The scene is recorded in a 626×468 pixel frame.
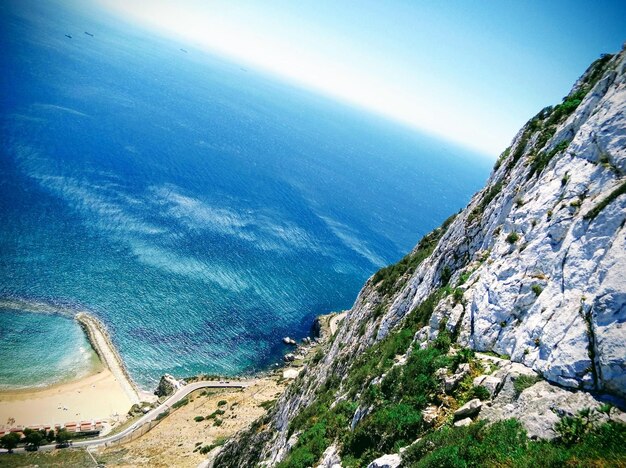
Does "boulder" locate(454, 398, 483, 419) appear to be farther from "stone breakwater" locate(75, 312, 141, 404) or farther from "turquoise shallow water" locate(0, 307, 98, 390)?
"turquoise shallow water" locate(0, 307, 98, 390)

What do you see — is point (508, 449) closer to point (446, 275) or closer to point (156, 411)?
point (446, 275)

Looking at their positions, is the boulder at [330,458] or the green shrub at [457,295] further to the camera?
the green shrub at [457,295]

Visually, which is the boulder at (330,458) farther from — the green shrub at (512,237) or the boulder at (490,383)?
the green shrub at (512,237)

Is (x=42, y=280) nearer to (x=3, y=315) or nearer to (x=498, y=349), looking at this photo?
(x=3, y=315)

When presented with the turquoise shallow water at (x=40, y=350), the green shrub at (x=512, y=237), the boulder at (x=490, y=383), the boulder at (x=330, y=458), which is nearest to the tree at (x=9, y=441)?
the turquoise shallow water at (x=40, y=350)

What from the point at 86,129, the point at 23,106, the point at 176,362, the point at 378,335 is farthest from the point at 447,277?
the point at 23,106
